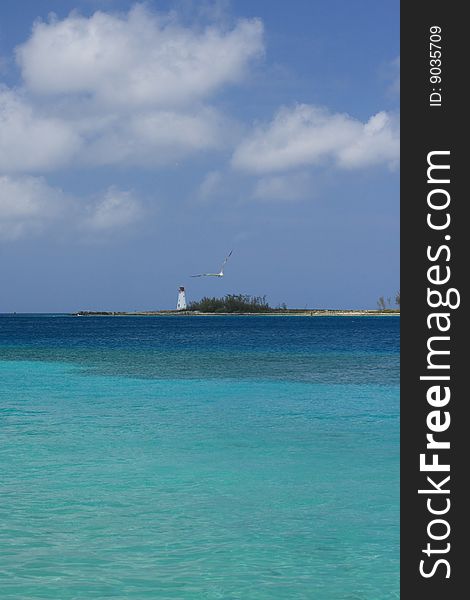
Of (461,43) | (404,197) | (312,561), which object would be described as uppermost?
(461,43)

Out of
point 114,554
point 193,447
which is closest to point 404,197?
point 114,554

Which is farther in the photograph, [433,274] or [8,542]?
[8,542]

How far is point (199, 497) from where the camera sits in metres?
9.25

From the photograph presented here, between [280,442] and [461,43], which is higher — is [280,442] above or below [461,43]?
below

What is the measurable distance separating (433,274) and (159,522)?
5.73 metres

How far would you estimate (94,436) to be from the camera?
1387 centimetres

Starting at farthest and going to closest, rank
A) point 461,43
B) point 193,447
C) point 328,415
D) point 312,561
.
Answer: point 328,415
point 193,447
point 312,561
point 461,43

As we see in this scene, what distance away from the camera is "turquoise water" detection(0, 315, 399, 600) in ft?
21.3

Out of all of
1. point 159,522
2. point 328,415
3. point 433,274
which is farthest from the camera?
point 328,415

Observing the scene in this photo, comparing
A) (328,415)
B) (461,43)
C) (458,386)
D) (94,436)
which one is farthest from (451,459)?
(328,415)

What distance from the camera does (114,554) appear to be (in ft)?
23.1

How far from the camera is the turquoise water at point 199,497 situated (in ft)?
21.3

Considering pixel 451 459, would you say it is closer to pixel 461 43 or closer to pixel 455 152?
pixel 455 152

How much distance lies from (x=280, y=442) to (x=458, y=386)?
10065 millimetres
